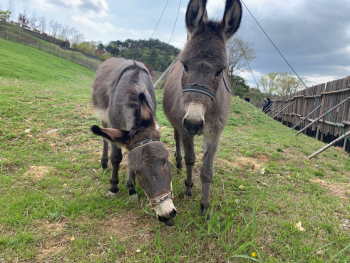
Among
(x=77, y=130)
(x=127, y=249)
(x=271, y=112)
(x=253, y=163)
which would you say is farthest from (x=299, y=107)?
(x=127, y=249)

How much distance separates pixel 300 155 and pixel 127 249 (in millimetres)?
6084

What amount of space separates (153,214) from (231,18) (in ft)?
9.37

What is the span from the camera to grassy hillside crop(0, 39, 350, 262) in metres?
2.21

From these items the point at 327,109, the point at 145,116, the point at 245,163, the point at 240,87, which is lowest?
the point at 245,163

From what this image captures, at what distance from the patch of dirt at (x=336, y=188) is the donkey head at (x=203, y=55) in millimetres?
3536

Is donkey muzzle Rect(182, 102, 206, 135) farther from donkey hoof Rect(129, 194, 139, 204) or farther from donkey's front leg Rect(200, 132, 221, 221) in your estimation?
donkey hoof Rect(129, 194, 139, 204)

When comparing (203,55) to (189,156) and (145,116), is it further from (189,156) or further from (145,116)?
(189,156)

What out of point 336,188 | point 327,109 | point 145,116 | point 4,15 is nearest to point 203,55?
point 145,116

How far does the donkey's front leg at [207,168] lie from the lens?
9.46 feet

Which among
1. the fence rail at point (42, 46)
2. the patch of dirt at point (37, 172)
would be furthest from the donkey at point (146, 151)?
the fence rail at point (42, 46)

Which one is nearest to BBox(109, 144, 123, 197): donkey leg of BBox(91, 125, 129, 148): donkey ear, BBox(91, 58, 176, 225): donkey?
BBox(91, 58, 176, 225): donkey

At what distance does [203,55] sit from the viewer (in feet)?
7.16

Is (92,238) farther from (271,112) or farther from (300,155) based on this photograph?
(271,112)

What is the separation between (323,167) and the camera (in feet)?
17.3
